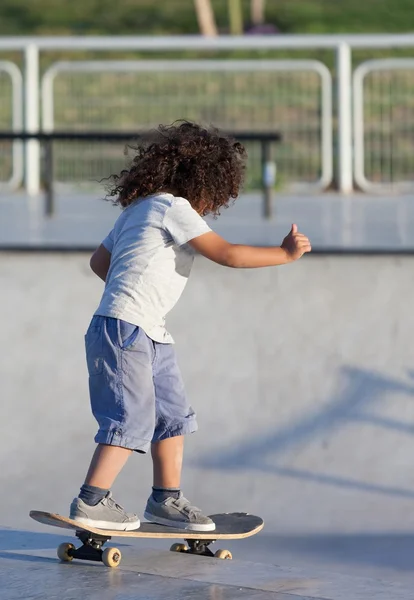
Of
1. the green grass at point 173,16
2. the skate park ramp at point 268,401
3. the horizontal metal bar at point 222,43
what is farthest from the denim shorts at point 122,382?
the green grass at point 173,16

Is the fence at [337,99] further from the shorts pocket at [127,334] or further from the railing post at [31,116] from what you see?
the shorts pocket at [127,334]

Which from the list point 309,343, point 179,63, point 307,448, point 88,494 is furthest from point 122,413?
point 179,63

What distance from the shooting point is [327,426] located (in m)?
6.34

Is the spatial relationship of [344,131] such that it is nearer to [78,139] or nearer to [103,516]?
[78,139]

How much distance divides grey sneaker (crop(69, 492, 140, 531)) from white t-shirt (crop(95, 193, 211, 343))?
2.00ft

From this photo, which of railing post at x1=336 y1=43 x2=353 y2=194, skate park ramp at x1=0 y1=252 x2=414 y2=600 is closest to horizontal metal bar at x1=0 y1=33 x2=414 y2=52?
railing post at x1=336 y1=43 x2=353 y2=194

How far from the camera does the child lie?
12.9ft

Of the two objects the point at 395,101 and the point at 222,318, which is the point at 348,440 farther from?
the point at 395,101

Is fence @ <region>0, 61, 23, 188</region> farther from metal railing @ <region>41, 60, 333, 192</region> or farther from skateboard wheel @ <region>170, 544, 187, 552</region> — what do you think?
skateboard wheel @ <region>170, 544, 187, 552</region>

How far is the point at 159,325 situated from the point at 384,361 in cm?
284

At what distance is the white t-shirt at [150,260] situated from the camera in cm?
394

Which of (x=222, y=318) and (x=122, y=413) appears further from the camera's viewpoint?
(x=222, y=318)

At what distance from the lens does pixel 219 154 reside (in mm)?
4090

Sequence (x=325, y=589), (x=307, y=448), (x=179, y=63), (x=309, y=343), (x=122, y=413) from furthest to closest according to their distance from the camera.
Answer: (x=179, y=63) → (x=309, y=343) → (x=307, y=448) → (x=122, y=413) → (x=325, y=589)
